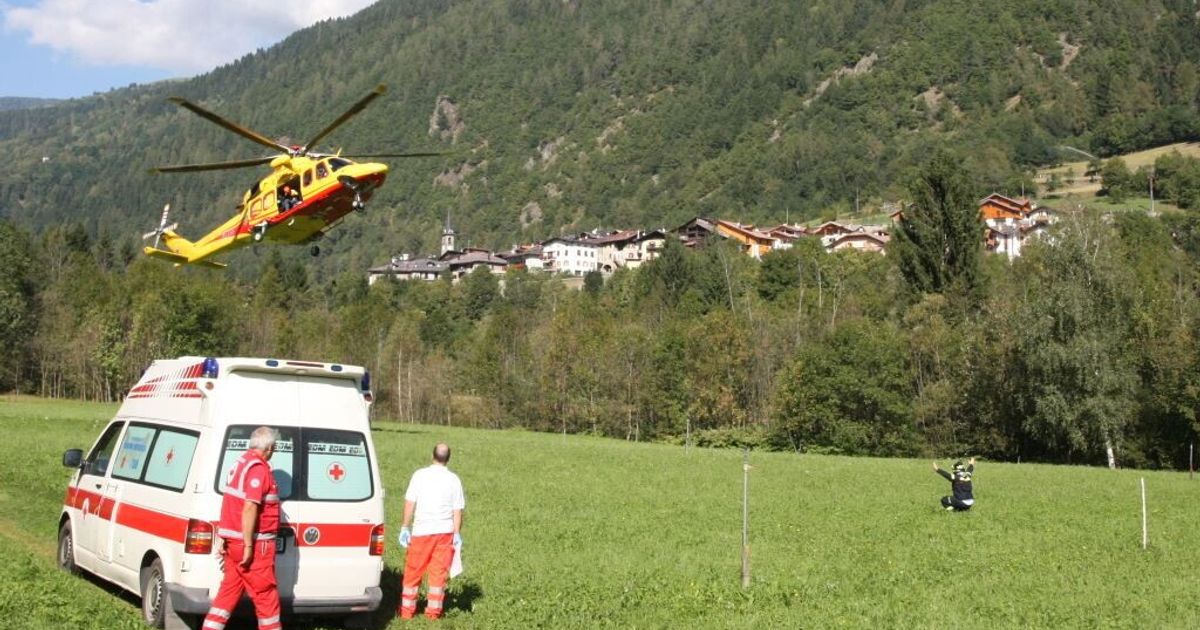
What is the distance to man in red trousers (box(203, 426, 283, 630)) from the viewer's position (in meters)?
10.1

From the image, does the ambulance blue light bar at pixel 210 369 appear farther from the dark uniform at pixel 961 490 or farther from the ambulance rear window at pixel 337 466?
the dark uniform at pixel 961 490

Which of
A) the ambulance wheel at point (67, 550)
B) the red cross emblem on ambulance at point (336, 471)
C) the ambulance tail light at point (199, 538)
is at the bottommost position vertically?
the ambulance wheel at point (67, 550)

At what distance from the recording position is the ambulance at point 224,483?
1066cm

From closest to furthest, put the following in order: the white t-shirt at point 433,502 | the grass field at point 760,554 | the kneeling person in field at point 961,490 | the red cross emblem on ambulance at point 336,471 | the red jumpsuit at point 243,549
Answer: the red jumpsuit at point 243,549 < the red cross emblem on ambulance at point 336,471 < the white t-shirt at point 433,502 < the grass field at point 760,554 < the kneeling person in field at point 961,490

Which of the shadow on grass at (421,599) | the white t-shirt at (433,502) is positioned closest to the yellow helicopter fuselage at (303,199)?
the shadow on grass at (421,599)

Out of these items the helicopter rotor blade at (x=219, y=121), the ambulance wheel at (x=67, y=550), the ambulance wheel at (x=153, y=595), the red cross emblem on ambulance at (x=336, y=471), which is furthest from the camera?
the helicopter rotor blade at (x=219, y=121)

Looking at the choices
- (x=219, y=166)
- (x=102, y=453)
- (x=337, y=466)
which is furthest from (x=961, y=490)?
(x=219, y=166)

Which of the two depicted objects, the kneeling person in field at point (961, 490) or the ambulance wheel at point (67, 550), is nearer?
the ambulance wheel at point (67, 550)

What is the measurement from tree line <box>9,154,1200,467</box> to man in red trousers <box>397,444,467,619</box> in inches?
2213

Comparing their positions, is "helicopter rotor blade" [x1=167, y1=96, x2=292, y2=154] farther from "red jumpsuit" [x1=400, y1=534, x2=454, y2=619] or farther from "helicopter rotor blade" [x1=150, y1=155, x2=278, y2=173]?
"red jumpsuit" [x1=400, y1=534, x2=454, y2=619]

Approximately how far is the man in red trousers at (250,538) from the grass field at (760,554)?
1.61m

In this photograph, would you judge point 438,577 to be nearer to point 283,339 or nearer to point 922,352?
point 922,352

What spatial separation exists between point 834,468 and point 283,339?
73.8 m

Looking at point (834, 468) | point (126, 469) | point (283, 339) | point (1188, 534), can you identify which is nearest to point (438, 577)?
point (126, 469)
